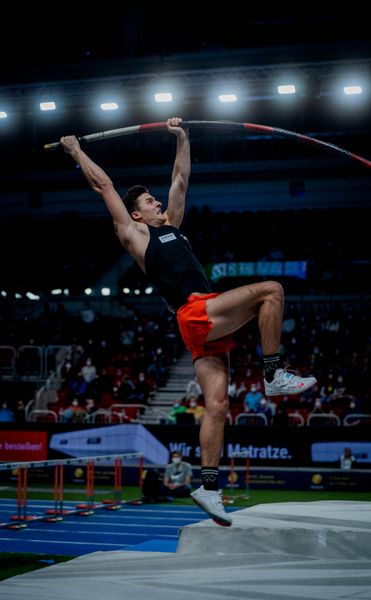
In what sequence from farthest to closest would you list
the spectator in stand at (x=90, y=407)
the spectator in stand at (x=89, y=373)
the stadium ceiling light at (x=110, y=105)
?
1. the spectator in stand at (x=89, y=373)
2. the spectator in stand at (x=90, y=407)
3. the stadium ceiling light at (x=110, y=105)

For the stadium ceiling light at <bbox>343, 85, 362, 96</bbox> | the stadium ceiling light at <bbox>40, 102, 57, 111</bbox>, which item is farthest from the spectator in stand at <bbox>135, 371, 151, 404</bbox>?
the stadium ceiling light at <bbox>343, 85, 362, 96</bbox>

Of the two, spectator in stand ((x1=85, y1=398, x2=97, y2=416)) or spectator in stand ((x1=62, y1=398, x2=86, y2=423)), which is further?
spectator in stand ((x1=85, y1=398, x2=97, y2=416))

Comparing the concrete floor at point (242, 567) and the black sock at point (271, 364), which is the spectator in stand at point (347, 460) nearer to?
the concrete floor at point (242, 567)

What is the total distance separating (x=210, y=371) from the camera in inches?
228

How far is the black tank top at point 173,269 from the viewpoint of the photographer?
5.88 meters

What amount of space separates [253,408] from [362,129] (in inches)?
530

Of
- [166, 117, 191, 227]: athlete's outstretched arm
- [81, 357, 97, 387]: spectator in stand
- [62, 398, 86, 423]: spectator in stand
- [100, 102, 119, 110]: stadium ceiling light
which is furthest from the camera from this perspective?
[81, 357, 97, 387]: spectator in stand

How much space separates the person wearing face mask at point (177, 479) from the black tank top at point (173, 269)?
11423mm

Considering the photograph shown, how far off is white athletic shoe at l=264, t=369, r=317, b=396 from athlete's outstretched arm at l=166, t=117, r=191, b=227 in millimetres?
1619

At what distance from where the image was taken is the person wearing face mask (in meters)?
17.0

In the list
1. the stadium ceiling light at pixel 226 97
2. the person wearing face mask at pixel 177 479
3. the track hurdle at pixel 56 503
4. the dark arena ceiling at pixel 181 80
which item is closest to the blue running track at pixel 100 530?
the track hurdle at pixel 56 503

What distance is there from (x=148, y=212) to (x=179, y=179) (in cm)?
50

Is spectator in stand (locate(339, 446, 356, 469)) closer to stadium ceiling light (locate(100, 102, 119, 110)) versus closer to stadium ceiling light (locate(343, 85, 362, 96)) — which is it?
stadium ceiling light (locate(343, 85, 362, 96))

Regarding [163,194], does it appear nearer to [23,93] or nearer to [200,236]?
[200,236]
